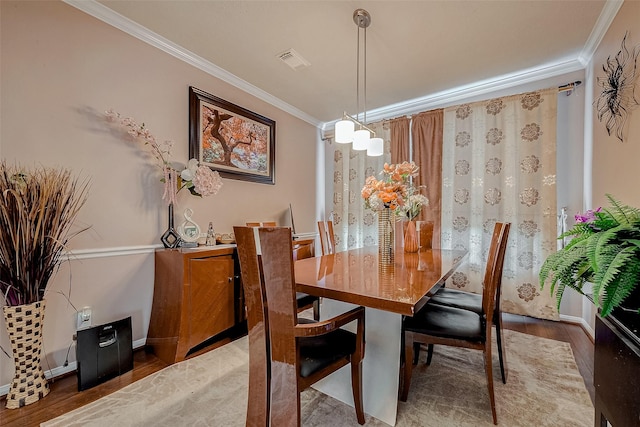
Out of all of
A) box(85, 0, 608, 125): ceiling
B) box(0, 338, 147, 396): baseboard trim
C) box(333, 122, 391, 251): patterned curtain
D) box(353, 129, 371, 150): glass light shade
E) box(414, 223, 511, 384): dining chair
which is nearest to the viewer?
box(0, 338, 147, 396): baseboard trim

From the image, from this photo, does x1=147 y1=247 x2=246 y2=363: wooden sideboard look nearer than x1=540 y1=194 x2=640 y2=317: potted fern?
No

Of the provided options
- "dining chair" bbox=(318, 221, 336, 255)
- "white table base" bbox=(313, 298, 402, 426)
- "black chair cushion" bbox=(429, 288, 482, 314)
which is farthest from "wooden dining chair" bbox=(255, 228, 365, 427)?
"dining chair" bbox=(318, 221, 336, 255)

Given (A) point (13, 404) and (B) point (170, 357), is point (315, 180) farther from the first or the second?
(A) point (13, 404)

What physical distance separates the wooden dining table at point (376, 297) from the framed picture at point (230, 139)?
1674mm

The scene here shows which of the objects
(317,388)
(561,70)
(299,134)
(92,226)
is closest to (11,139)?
(92,226)

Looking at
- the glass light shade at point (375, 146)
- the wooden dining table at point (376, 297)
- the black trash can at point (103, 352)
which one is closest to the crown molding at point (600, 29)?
the glass light shade at point (375, 146)

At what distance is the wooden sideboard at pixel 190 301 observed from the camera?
2.02m

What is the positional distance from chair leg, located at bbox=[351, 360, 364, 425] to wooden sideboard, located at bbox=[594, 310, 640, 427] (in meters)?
0.90

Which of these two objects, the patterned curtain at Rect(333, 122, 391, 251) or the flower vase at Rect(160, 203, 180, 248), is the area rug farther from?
the patterned curtain at Rect(333, 122, 391, 251)

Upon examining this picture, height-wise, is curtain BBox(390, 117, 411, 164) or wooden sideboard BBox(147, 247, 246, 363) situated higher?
curtain BBox(390, 117, 411, 164)

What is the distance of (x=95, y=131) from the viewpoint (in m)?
1.98

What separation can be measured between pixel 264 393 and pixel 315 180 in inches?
135

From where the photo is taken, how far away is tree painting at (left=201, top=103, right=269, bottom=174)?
8.93 feet

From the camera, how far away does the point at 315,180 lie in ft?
14.2
